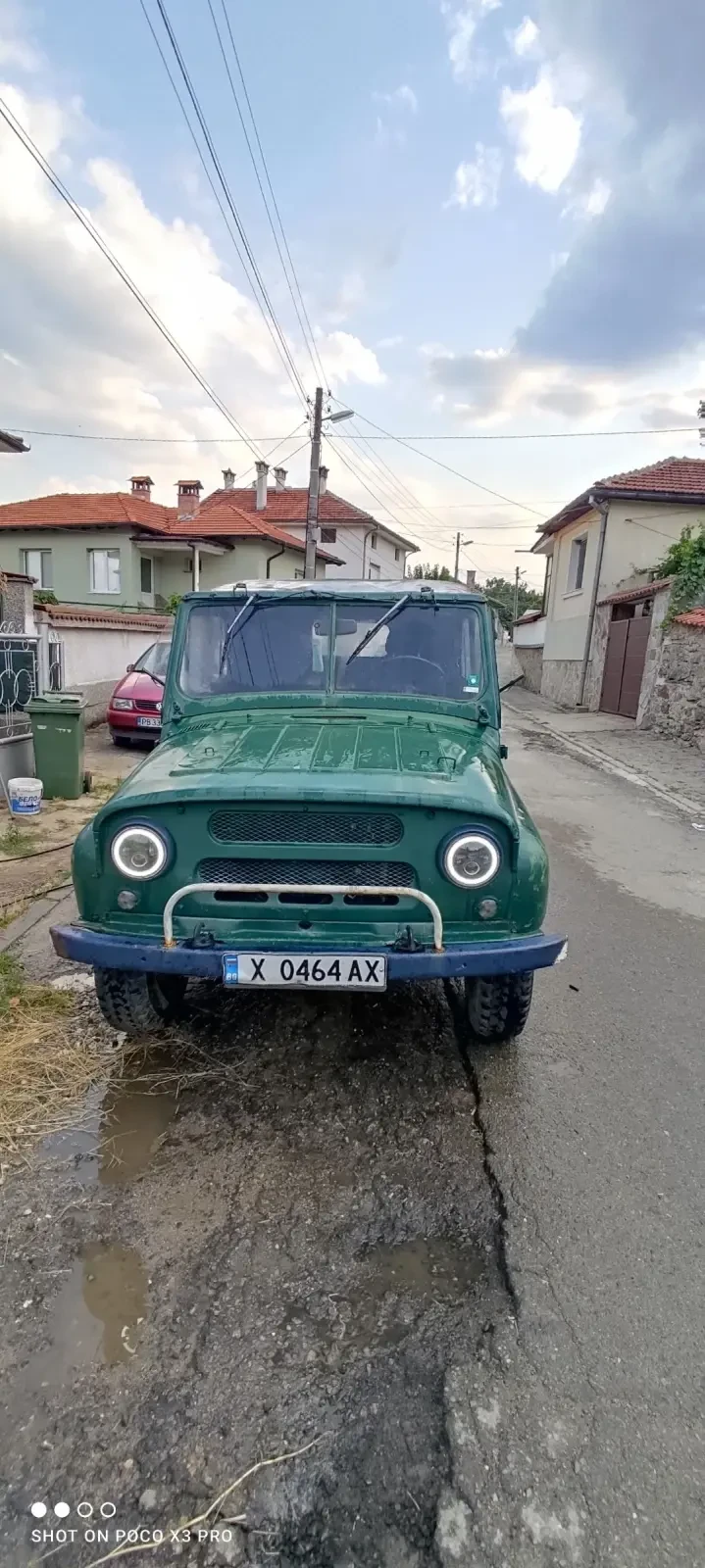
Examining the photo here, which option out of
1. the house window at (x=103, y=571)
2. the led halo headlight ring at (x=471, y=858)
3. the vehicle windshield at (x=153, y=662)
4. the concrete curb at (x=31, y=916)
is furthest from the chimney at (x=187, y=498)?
the led halo headlight ring at (x=471, y=858)

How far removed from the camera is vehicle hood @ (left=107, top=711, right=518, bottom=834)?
2.62 meters

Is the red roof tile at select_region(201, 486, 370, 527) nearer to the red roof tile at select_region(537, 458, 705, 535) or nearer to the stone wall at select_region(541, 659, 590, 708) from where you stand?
the stone wall at select_region(541, 659, 590, 708)

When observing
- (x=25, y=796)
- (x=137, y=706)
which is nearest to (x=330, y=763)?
(x=25, y=796)

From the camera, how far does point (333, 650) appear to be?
12.6ft

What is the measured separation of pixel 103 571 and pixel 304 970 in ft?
88.5

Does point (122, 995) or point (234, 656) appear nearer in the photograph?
point (122, 995)

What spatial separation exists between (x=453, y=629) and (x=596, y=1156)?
7.93ft

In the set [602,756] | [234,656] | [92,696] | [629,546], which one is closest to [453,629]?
[234,656]

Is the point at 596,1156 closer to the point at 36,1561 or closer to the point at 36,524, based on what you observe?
the point at 36,1561

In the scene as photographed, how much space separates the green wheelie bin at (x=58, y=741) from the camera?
23.7 ft

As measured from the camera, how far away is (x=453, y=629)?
390cm

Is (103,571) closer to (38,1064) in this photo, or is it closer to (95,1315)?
(38,1064)

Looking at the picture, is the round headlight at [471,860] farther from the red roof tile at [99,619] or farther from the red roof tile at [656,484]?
the red roof tile at [656,484]

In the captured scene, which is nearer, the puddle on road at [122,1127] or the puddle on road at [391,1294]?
the puddle on road at [391,1294]
